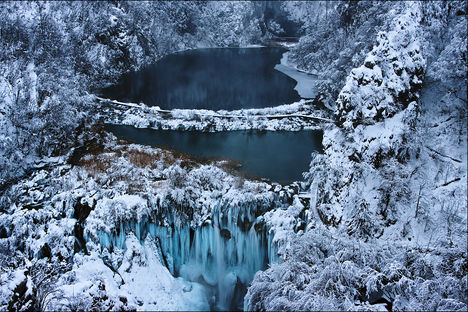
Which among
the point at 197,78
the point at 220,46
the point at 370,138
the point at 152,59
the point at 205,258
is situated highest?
the point at 220,46

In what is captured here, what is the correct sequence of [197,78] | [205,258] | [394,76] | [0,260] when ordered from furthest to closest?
[197,78], [394,76], [205,258], [0,260]

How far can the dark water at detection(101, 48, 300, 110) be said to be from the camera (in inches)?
1663

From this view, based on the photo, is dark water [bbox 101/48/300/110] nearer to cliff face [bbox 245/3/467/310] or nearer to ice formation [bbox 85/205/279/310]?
cliff face [bbox 245/3/467/310]

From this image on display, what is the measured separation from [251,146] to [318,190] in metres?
9.54

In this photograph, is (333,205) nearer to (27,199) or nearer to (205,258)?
(205,258)

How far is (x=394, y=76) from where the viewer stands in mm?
26594

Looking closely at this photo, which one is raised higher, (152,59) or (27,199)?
(152,59)

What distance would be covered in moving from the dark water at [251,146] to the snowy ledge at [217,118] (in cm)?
85

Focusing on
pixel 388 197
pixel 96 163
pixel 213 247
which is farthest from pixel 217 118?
pixel 388 197

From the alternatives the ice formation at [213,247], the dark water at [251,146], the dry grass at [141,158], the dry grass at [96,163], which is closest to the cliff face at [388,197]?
the ice formation at [213,247]

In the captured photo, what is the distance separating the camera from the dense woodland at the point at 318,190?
42.5 feet

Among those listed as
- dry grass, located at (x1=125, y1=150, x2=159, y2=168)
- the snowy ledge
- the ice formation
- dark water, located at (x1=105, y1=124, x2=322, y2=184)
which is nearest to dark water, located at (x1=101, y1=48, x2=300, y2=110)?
the snowy ledge

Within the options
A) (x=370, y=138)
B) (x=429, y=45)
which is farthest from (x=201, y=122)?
(x=429, y=45)

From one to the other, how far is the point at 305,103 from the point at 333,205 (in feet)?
69.0
